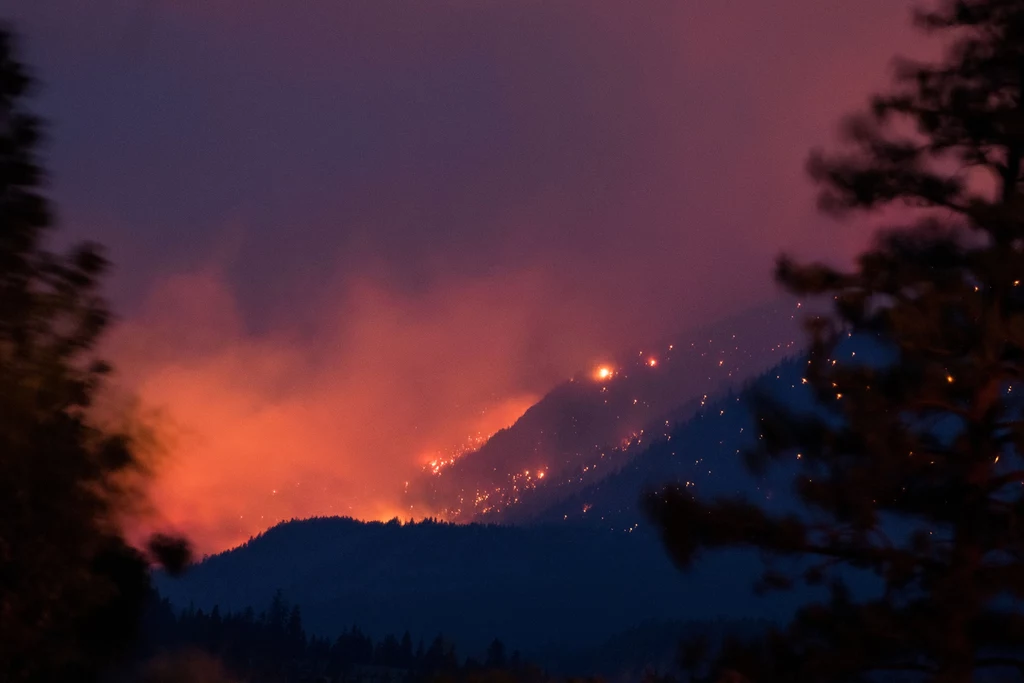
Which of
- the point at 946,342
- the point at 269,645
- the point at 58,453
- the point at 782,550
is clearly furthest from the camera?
the point at 269,645

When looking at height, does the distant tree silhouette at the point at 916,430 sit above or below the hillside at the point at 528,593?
below

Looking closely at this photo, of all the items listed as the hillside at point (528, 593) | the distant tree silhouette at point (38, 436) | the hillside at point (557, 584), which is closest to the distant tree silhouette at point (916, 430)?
the distant tree silhouette at point (38, 436)

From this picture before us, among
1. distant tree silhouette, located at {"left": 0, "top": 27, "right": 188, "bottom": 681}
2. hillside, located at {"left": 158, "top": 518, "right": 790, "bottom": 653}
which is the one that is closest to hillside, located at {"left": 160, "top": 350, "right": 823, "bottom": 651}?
hillside, located at {"left": 158, "top": 518, "right": 790, "bottom": 653}

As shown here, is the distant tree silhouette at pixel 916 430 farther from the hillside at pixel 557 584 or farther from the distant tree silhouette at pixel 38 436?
the hillside at pixel 557 584

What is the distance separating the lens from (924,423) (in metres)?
14.1

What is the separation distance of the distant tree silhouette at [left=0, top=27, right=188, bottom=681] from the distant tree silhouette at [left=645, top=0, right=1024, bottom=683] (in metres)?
7.34

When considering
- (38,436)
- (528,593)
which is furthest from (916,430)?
(528,593)

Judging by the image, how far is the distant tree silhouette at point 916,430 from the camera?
43.7 feet

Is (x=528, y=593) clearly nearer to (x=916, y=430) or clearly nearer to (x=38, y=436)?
(x=916, y=430)

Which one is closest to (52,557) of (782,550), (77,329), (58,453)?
(58,453)

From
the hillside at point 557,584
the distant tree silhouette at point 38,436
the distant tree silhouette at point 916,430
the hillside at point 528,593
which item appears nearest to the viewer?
the distant tree silhouette at point 38,436

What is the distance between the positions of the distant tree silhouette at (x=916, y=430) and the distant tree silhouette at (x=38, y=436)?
7.34 metres

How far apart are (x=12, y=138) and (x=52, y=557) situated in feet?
9.66

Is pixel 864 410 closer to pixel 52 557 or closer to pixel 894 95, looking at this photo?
pixel 894 95
